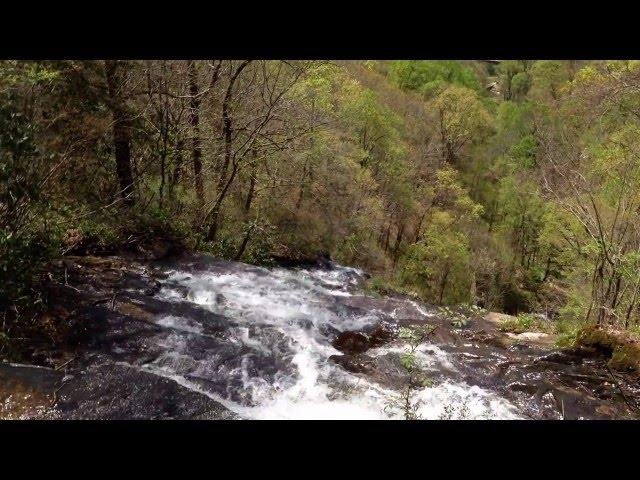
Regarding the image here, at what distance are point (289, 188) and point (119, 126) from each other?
8797mm

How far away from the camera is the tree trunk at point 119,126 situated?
36.0ft

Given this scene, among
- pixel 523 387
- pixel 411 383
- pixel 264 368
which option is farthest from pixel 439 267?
pixel 264 368

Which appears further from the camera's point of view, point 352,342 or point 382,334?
point 382,334

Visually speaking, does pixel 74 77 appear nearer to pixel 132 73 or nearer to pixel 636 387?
pixel 132 73

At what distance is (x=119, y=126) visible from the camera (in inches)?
463

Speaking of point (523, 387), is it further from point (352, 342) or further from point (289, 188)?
point (289, 188)

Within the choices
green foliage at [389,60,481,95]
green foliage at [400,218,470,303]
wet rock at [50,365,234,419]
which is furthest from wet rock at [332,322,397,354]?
green foliage at [389,60,481,95]

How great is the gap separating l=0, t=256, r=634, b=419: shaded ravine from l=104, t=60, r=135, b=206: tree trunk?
2846 millimetres

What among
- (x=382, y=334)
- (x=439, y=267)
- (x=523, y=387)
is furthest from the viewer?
(x=439, y=267)

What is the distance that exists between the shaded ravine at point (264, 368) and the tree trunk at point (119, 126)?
285 cm

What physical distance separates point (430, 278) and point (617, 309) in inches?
617

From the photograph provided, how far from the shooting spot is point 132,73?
11.5m

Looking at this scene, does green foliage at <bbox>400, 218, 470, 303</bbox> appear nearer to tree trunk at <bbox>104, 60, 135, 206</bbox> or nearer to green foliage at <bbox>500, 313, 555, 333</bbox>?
green foliage at <bbox>500, 313, 555, 333</bbox>

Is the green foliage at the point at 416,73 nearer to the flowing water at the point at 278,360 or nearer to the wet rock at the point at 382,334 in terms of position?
the wet rock at the point at 382,334
